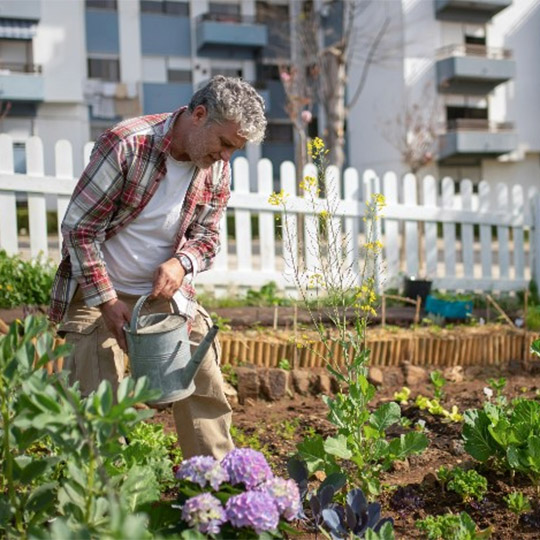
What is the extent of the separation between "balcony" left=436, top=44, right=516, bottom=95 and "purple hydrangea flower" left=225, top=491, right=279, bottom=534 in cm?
2268

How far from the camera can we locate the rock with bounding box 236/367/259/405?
4203mm

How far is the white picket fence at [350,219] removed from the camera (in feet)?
20.9

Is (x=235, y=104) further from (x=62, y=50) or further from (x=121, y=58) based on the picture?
(x=121, y=58)

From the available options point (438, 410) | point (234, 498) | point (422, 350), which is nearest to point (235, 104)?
point (234, 498)

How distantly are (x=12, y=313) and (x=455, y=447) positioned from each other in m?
2.94

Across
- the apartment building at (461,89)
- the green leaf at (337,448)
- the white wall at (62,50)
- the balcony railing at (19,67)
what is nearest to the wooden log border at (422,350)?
the green leaf at (337,448)

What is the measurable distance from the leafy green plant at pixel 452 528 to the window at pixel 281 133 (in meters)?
23.6

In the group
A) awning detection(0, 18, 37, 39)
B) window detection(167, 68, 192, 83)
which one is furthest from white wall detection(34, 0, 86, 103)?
window detection(167, 68, 192, 83)

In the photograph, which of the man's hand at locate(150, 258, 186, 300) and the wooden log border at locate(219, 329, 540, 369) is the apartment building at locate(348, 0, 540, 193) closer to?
the wooden log border at locate(219, 329, 540, 369)

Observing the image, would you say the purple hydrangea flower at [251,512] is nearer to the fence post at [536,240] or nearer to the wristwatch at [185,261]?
the wristwatch at [185,261]

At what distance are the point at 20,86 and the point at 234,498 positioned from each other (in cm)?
2193

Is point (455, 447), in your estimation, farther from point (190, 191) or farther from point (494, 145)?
point (494, 145)

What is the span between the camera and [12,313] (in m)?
4.98

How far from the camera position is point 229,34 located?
941 inches
